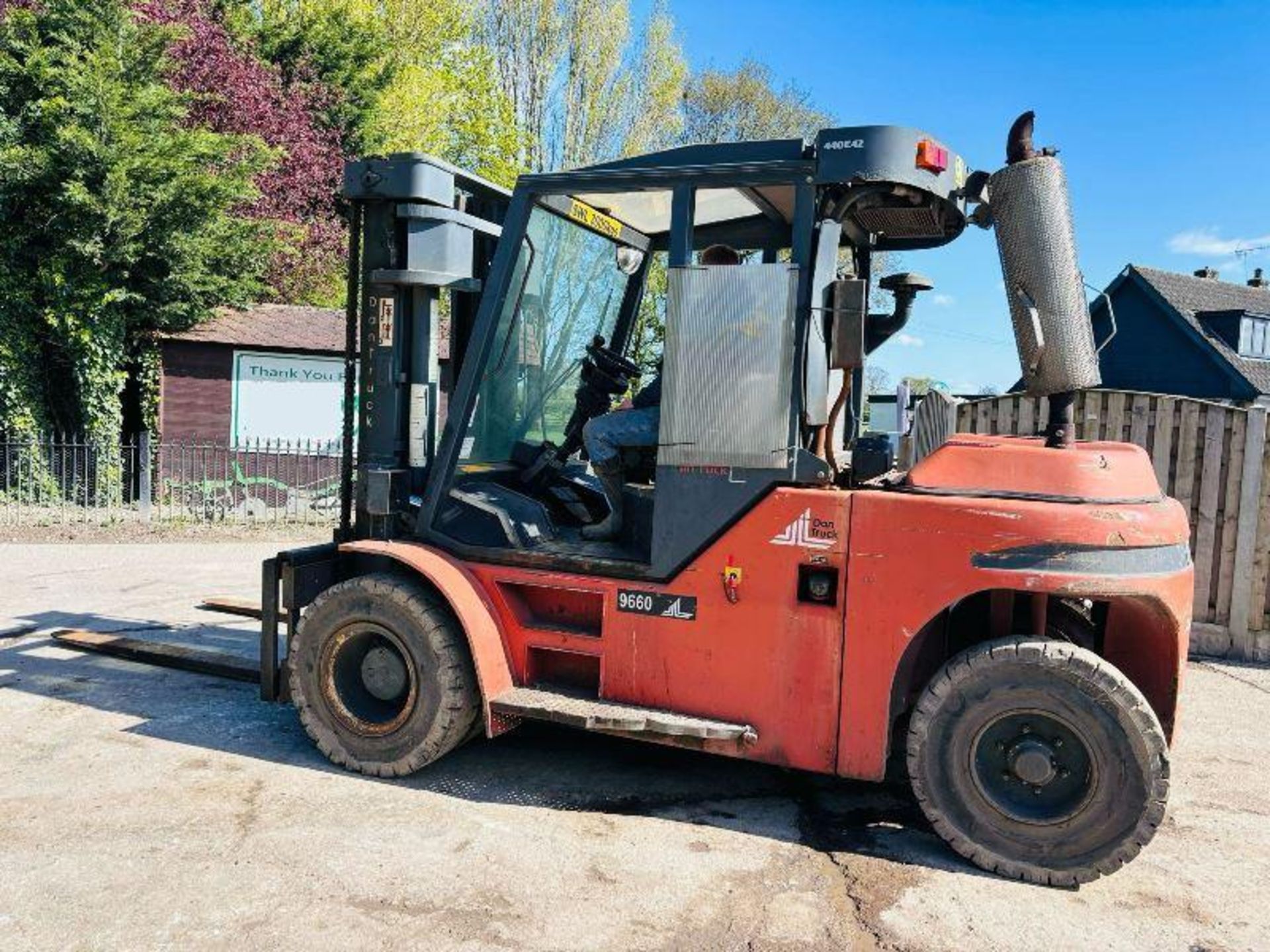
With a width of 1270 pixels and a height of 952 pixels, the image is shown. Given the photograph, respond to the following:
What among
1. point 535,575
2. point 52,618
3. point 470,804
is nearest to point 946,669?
point 535,575

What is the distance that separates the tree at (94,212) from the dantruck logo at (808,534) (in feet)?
44.2

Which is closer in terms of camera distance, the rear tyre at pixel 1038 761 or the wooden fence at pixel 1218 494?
the rear tyre at pixel 1038 761

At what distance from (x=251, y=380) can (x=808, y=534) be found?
14448mm

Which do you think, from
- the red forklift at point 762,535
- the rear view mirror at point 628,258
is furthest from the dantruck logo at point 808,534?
the rear view mirror at point 628,258

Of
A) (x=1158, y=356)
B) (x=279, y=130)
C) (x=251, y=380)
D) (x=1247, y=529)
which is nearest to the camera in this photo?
(x=1247, y=529)

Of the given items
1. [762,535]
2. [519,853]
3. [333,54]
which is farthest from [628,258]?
[333,54]

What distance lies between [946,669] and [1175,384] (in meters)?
30.8

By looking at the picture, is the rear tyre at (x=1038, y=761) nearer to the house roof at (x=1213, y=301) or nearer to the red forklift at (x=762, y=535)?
the red forklift at (x=762, y=535)

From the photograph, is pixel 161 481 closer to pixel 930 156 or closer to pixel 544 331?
pixel 544 331

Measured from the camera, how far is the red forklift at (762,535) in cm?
399

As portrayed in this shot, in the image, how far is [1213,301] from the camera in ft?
106

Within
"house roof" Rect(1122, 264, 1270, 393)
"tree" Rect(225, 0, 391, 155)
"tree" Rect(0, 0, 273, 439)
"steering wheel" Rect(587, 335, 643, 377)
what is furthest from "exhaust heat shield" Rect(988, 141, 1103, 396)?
"house roof" Rect(1122, 264, 1270, 393)

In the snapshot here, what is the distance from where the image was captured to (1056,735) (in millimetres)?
4008

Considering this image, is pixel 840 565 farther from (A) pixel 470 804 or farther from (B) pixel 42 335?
(B) pixel 42 335
